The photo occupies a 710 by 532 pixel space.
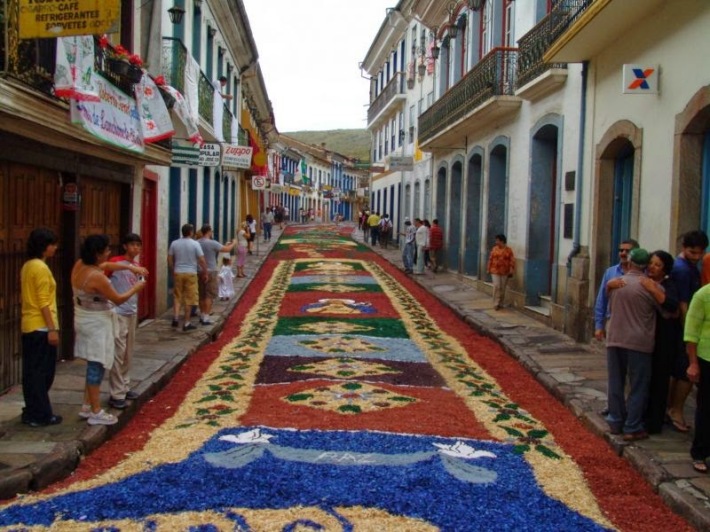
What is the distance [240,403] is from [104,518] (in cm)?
301

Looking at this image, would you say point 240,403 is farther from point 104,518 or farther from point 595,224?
point 595,224

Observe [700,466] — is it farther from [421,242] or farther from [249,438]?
[421,242]

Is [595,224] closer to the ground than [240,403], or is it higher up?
higher up

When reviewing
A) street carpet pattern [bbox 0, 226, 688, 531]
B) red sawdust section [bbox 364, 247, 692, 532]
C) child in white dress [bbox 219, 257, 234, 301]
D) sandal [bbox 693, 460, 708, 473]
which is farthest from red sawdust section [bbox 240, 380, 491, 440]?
child in white dress [bbox 219, 257, 234, 301]

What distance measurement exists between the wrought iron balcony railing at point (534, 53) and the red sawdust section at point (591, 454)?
199 inches

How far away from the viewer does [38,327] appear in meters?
6.06

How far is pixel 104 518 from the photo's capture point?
454 cm

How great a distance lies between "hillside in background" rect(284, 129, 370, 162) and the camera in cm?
13900

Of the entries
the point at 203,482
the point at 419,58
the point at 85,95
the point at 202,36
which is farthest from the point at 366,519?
the point at 419,58

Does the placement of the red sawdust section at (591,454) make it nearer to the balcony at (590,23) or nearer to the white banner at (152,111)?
the balcony at (590,23)

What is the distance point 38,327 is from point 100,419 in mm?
917

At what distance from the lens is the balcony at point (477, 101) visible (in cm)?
1529

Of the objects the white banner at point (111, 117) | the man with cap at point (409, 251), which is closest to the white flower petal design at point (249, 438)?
the white banner at point (111, 117)

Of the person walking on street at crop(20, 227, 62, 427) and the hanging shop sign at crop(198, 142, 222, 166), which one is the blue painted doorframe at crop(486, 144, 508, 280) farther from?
the person walking on street at crop(20, 227, 62, 427)
